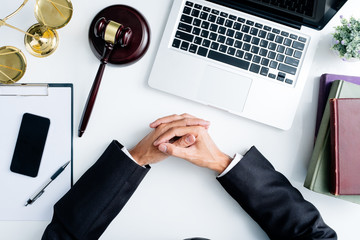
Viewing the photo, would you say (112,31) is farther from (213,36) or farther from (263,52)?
(263,52)

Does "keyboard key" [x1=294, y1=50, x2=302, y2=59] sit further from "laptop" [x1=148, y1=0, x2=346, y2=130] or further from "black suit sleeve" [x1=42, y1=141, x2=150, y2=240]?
"black suit sleeve" [x1=42, y1=141, x2=150, y2=240]

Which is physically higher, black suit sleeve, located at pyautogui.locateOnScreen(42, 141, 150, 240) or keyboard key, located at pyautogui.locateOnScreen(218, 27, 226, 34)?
keyboard key, located at pyautogui.locateOnScreen(218, 27, 226, 34)

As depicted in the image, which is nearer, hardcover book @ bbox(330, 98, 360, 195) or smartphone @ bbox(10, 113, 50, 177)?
hardcover book @ bbox(330, 98, 360, 195)

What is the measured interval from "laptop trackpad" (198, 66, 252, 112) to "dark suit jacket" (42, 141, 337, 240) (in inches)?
6.2

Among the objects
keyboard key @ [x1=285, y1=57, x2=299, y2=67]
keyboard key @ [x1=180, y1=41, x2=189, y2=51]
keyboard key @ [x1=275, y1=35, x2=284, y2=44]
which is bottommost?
keyboard key @ [x1=180, y1=41, x2=189, y2=51]

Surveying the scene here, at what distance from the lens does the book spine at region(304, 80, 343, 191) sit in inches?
35.3

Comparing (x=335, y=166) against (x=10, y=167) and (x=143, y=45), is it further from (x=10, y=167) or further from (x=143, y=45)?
(x=10, y=167)

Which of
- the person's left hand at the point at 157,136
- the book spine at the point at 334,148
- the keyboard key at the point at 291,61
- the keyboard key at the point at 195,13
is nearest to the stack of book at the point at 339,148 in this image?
the book spine at the point at 334,148

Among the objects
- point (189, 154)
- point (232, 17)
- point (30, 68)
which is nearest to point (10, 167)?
point (30, 68)

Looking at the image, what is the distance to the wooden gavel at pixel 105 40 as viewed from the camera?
874mm

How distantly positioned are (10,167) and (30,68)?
301mm

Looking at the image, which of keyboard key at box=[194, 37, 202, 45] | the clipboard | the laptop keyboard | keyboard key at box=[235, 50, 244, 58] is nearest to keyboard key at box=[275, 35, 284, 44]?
the laptop keyboard

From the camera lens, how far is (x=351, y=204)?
38.1 inches

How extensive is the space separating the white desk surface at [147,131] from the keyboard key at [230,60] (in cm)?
15
